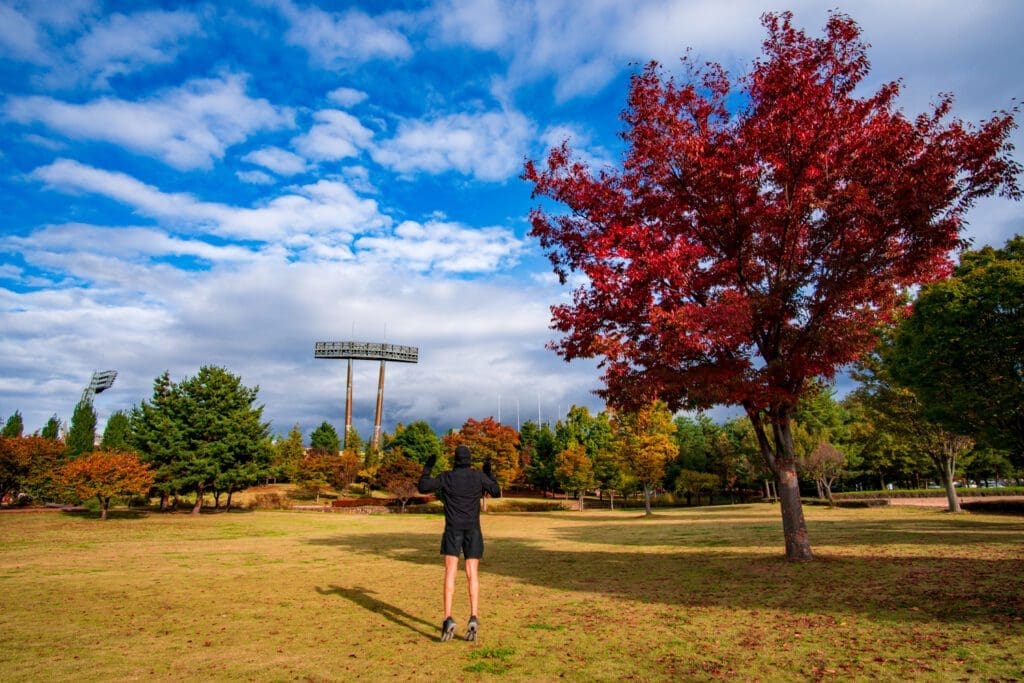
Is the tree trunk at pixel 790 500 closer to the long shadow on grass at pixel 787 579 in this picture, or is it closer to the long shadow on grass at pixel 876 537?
the long shadow on grass at pixel 787 579

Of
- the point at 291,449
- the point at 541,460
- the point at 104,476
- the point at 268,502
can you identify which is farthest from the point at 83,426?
the point at 541,460

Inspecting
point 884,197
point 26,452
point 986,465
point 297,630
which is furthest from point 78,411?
point 986,465

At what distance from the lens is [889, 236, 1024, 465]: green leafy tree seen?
17.9 m

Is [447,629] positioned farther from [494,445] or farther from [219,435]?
[494,445]

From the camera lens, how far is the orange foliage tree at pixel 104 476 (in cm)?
3209

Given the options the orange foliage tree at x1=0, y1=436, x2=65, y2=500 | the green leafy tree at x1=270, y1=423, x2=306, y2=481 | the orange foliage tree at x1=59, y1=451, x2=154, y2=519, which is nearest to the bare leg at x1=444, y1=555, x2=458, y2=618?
the orange foliage tree at x1=59, y1=451, x2=154, y2=519

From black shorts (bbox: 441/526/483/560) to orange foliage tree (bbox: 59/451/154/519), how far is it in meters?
34.8

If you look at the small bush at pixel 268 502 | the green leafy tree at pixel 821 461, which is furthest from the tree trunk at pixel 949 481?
the small bush at pixel 268 502

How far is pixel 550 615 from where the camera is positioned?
332 inches

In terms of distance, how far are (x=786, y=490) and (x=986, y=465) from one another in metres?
55.7

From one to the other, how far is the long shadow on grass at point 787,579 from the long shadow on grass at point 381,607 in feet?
11.4

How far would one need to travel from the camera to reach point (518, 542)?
Answer: 22000 millimetres

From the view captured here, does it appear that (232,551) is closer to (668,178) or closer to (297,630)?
(297,630)

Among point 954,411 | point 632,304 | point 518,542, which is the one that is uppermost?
point 632,304
